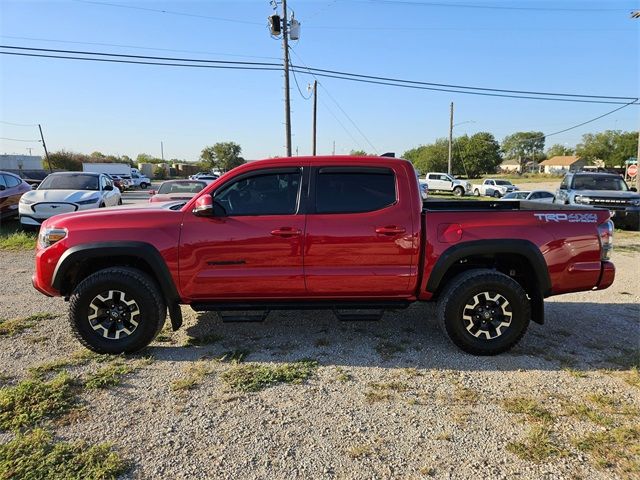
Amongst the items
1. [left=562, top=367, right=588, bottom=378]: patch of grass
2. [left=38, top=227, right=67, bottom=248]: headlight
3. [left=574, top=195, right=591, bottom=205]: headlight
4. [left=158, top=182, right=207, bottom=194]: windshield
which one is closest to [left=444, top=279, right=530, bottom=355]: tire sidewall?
[left=562, top=367, right=588, bottom=378]: patch of grass

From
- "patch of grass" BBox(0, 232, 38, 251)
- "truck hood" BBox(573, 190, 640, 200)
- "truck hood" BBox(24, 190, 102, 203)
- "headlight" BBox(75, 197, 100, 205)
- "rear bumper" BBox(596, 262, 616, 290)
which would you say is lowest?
"patch of grass" BBox(0, 232, 38, 251)

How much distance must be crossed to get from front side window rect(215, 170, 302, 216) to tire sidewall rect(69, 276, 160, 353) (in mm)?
1087

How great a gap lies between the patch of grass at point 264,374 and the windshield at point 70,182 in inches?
385

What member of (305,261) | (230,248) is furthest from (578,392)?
(230,248)

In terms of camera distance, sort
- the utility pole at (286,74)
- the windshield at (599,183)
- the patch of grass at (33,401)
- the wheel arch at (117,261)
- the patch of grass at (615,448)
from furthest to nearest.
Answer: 1. the utility pole at (286,74)
2. the windshield at (599,183)
3. the wheel arch at (117,261)
4. the patch of grass at (33,401)
5. the patch of grass at (615,448)

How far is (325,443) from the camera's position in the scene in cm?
281

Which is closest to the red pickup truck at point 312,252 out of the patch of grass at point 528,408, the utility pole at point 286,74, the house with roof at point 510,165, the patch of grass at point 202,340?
the patch of grass at point 202,340

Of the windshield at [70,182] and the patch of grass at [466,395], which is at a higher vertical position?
the windshield at [70,182]

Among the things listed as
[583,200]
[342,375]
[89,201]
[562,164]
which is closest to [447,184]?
[583,200]

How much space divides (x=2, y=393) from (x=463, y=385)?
353 centimetres

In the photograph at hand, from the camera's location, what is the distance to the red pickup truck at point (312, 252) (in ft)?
13.1

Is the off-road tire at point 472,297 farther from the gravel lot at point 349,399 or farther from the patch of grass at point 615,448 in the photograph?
the patch of grass at point 615,448

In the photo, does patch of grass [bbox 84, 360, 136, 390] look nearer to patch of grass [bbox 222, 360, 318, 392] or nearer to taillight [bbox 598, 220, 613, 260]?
patch of grass [bbox 222, 360, 318, 392]

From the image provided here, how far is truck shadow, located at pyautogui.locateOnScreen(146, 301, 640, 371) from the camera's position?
13.2ft
